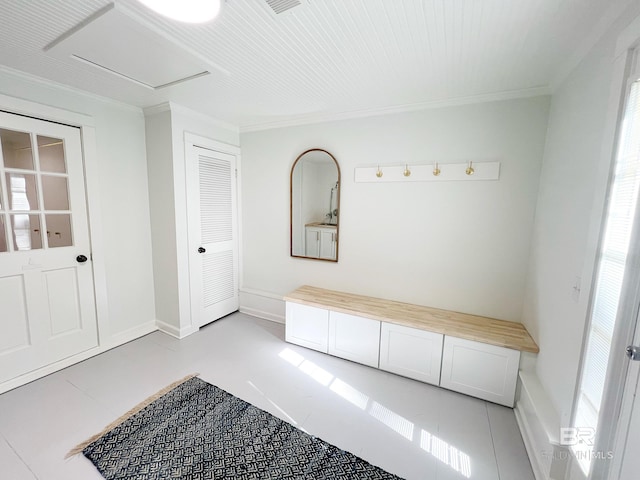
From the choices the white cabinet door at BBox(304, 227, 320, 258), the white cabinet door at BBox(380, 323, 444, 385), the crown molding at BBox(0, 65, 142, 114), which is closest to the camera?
the crown molding at BBox(0, 65, 142, 114)

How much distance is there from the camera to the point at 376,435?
172 cm

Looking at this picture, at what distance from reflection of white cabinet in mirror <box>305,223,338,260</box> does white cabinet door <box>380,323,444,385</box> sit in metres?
1.01

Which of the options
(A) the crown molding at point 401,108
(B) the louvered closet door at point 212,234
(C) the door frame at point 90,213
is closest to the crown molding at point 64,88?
(C) the door frame at point 90,213

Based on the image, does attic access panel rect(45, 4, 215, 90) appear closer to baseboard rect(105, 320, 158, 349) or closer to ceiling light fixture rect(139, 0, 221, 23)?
ceiling light fixture rect(139, 0, 221, 23)

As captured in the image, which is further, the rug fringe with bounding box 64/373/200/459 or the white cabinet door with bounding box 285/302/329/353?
the white cabinet door with bounding box 285/302/329/353

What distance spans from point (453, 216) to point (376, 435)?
1818 mm

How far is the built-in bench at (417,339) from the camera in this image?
199cm

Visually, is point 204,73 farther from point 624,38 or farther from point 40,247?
point 624,38

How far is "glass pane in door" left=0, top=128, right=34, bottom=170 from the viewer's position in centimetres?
199

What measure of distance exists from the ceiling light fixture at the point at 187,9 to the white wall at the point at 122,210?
170cm

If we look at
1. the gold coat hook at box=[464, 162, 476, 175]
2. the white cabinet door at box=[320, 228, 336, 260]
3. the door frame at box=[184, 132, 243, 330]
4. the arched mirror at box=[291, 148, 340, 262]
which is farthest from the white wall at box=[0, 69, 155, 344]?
the gold coat hook at box=[464, 162, 476, 175]

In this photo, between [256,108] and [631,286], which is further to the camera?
[256,108]

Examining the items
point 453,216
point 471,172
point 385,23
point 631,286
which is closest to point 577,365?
point 631,286

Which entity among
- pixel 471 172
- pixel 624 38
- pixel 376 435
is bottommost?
pixel 376 435
